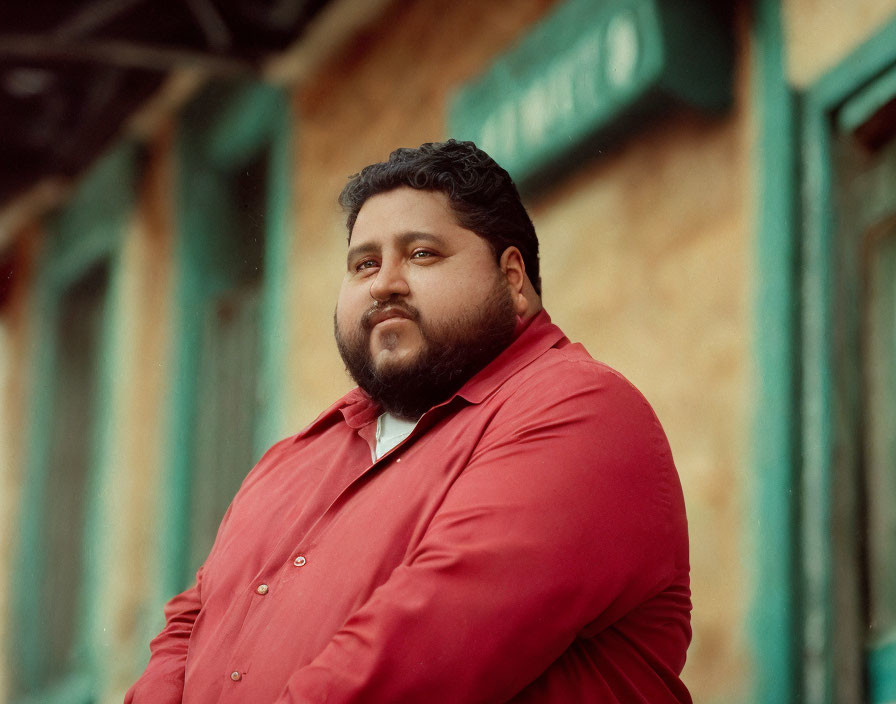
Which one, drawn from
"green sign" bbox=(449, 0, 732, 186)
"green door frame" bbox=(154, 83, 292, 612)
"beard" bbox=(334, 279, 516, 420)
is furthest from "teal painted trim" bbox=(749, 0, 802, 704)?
"green door frame" bbox=(154, 83, 292, 612)

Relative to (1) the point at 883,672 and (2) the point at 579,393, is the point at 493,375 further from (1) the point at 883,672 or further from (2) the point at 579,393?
(1) the point at 883,672

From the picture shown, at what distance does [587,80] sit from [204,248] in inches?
121

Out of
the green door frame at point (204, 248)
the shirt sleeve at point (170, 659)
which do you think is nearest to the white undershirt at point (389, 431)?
the shirt sleeve at point (170, 659)

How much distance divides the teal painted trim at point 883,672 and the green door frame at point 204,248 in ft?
9.69

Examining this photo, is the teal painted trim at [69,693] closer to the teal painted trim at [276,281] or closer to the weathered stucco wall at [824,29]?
the teal painted trim at [276,281]

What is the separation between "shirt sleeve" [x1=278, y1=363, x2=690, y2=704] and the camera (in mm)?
1516

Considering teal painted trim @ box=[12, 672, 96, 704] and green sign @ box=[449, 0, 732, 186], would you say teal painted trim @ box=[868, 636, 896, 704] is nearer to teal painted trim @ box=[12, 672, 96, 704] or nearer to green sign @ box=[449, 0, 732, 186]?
green sign @ box=[449, 0, 732, 186]

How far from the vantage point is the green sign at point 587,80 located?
3.03 m

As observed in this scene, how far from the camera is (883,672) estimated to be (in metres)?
2.51

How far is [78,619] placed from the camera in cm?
676

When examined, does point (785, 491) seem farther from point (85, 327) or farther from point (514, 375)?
point (85, 327)

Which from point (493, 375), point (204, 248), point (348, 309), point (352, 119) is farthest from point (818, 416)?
point (204, 248)

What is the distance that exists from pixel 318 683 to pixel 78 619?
5.65m

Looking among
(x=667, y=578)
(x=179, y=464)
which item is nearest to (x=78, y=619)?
(x=179, y=464)
